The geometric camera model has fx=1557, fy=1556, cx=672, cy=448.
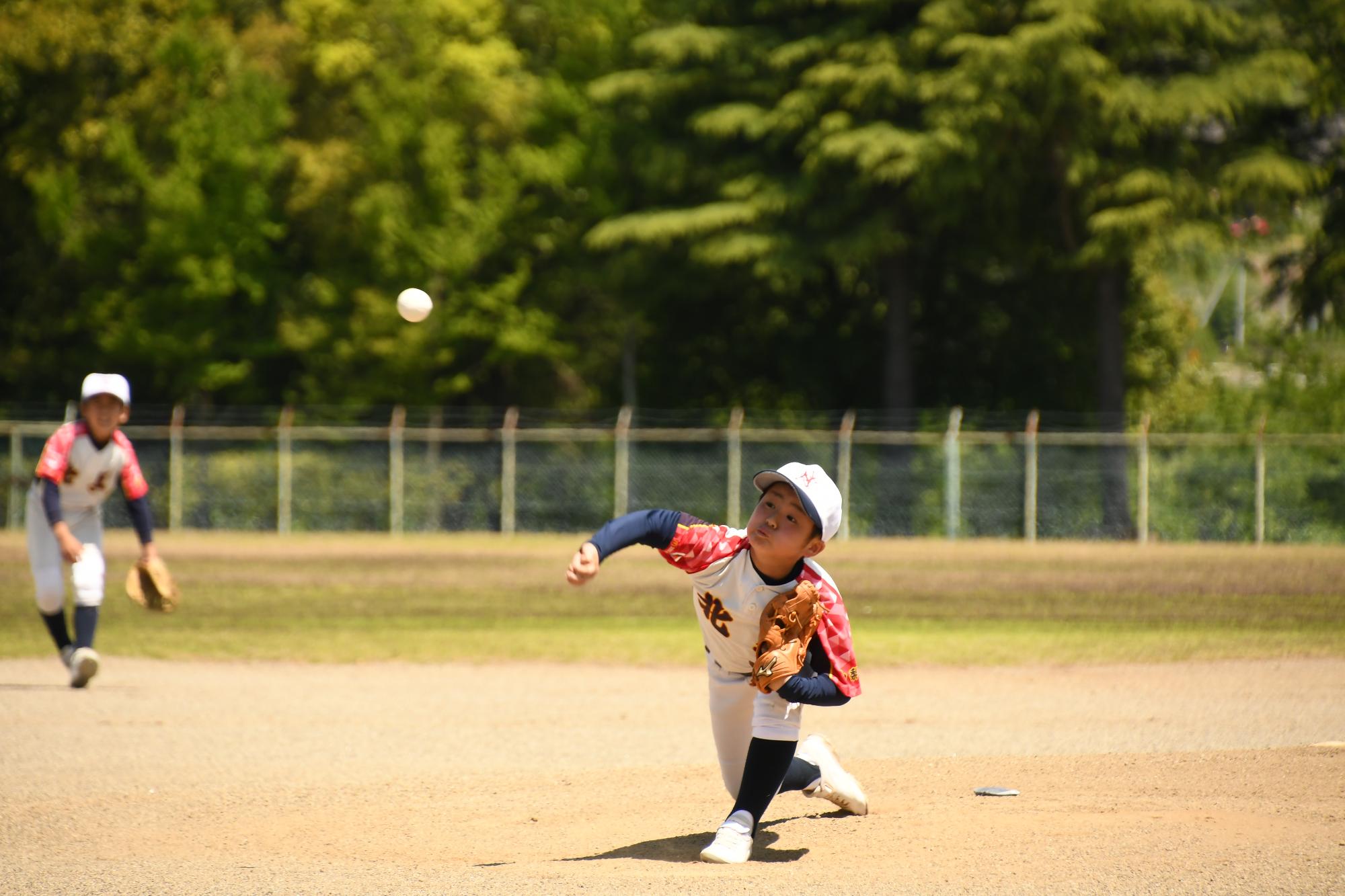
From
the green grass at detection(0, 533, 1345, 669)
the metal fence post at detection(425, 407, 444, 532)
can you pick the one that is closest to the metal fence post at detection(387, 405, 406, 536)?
the metal fence post at detection(425, 407, 444, 532)

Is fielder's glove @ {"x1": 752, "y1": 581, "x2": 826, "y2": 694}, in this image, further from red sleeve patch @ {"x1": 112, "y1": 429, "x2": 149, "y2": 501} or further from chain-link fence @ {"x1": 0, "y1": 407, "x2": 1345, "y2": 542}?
chain-link fence @ {"x1": 0, "y1": 407, "x2": 1345, "y2": 542}

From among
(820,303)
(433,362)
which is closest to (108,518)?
(433,362)

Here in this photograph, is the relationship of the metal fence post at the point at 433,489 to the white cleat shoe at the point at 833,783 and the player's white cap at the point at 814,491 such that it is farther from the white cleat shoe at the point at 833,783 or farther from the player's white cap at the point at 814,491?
the player's white cap at the point at 814,491

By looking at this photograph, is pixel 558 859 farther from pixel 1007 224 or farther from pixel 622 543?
pixel 1007 224

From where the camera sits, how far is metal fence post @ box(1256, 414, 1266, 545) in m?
27.0

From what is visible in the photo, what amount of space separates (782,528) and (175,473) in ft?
87.9

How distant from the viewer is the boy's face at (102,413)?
10055 millimetres

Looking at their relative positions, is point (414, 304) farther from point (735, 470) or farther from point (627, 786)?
point (735, 470)

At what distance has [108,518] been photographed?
107ft

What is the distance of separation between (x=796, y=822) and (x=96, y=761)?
381 centimetres

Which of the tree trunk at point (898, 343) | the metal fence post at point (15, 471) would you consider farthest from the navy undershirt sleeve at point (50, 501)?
the tree trunk at point (898, 343)

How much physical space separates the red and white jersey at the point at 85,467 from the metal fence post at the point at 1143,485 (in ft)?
66.2

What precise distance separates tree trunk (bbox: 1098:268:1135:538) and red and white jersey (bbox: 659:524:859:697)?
23.6 metres

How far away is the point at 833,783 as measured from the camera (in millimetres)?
6215
